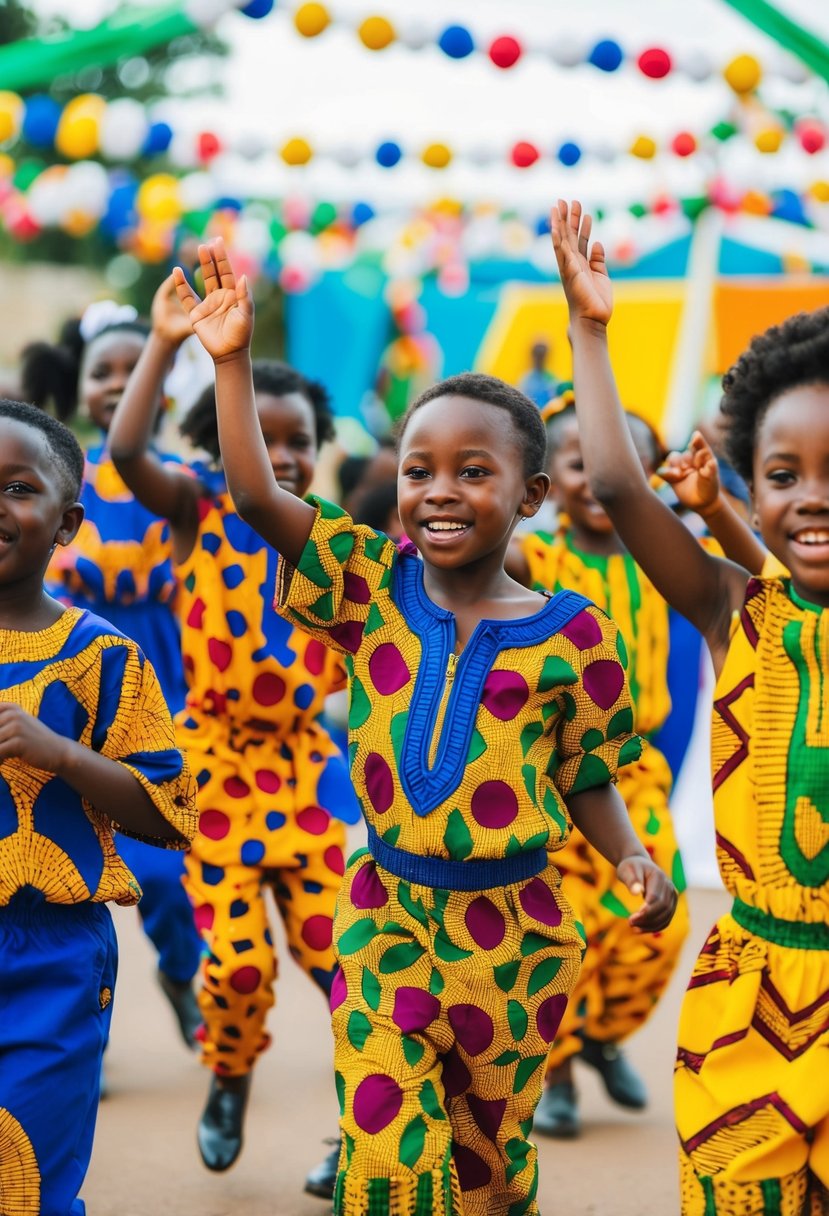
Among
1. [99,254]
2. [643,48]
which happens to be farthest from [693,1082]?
[99,254]

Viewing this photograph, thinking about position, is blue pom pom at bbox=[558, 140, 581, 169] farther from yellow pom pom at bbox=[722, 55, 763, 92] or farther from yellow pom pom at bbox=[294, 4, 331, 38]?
yellow pom pom at bbox=[294, 4, 331, 38]

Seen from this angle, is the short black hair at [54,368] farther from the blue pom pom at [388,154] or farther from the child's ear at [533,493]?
the blue pom pom at [388,154]

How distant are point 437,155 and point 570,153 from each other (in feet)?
3.55

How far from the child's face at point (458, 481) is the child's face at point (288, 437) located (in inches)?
51.9

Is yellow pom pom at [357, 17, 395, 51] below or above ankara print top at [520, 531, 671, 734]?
above

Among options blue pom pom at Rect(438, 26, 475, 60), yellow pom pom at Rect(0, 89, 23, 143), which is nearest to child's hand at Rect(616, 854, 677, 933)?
blue pom pom at Rect(438, 26, 475, 60)

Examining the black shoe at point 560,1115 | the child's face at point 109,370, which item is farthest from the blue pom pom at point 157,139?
the black shoe at point 560,1115

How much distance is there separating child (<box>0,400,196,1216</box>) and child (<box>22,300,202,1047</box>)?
198 centimetres

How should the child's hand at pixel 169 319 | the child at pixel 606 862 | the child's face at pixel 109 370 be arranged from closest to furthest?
the child's hand at pixel 169 319
the child at pixel 606 862
the child's face at pixel 109 370

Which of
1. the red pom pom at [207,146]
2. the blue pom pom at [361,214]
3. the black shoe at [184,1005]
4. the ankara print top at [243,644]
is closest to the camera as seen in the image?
the ankara print top at [243,644]

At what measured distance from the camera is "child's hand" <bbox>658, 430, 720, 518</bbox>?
3.12 meters

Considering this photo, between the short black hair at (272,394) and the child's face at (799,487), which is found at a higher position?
the short black hair at (272,394)

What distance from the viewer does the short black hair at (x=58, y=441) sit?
123 inches

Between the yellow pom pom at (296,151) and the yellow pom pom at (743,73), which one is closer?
the yellow pom pom at (743,73)
